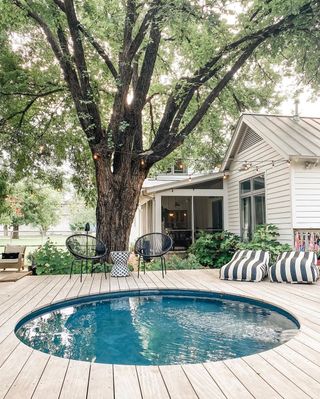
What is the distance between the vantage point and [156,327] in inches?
172

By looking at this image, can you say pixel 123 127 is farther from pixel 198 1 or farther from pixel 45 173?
pixel 45 173

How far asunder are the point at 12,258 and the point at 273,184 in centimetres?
700

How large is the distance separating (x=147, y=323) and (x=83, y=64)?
210 inches

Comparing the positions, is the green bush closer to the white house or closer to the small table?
the small table

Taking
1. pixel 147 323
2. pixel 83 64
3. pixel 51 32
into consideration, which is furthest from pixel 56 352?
pixel 51 32

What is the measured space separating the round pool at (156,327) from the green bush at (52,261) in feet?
7.53

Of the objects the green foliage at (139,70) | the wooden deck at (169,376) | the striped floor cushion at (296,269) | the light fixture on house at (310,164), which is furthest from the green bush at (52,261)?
the light fixture on house at (310,164)

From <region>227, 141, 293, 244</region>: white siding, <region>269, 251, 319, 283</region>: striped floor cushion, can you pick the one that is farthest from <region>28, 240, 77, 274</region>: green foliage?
<region>227, 141, 293, 244</region>: white siding

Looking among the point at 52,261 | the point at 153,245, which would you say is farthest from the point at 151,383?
the point at 52,261

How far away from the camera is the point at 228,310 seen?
16.4ft

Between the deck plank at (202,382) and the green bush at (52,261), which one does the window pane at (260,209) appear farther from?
the deck plank at (202,382)

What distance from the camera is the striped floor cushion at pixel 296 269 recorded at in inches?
235

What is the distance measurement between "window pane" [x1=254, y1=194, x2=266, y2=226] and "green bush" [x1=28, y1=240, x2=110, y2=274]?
4287mm

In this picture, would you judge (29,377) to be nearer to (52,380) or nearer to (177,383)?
(52,380)
